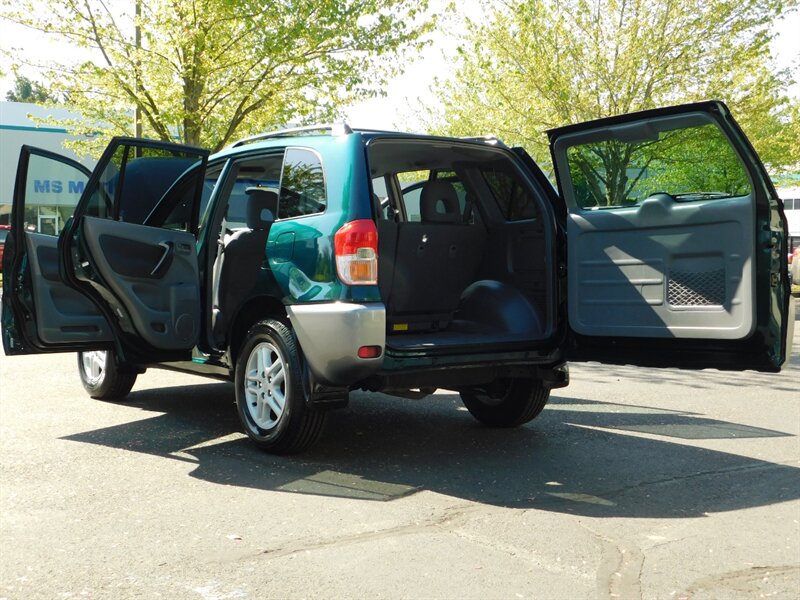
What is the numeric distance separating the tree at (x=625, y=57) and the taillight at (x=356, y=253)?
1618 centimetres

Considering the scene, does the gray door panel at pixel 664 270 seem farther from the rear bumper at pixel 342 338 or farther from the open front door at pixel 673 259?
the rear bumper at pixel 342 338

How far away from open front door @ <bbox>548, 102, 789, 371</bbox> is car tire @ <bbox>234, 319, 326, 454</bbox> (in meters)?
1.81

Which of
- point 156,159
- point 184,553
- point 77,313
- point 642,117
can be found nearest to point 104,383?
point 77,313

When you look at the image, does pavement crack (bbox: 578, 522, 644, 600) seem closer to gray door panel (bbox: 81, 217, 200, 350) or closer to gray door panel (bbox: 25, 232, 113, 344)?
gray door panel (bbox: 81, 217, 200, 350)

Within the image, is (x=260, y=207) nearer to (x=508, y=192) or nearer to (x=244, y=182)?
(x=244, y=182)

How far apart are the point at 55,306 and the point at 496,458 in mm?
3102

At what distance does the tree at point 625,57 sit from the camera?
67.1 feet

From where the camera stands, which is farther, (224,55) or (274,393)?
(224,55)

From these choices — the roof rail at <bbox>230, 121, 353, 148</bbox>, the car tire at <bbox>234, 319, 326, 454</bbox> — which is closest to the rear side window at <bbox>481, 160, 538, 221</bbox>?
the roof rail at <bbox>230, 121, 353, 148</bbox>

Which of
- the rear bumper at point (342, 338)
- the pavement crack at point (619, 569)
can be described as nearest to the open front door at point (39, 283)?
the rear bumper at point (342, 338)

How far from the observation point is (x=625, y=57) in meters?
20.4

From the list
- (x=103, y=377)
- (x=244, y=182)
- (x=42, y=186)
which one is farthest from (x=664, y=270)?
(x=103, y=377)

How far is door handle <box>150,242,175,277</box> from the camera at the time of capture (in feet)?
20.7

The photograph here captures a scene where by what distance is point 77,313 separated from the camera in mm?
6465
